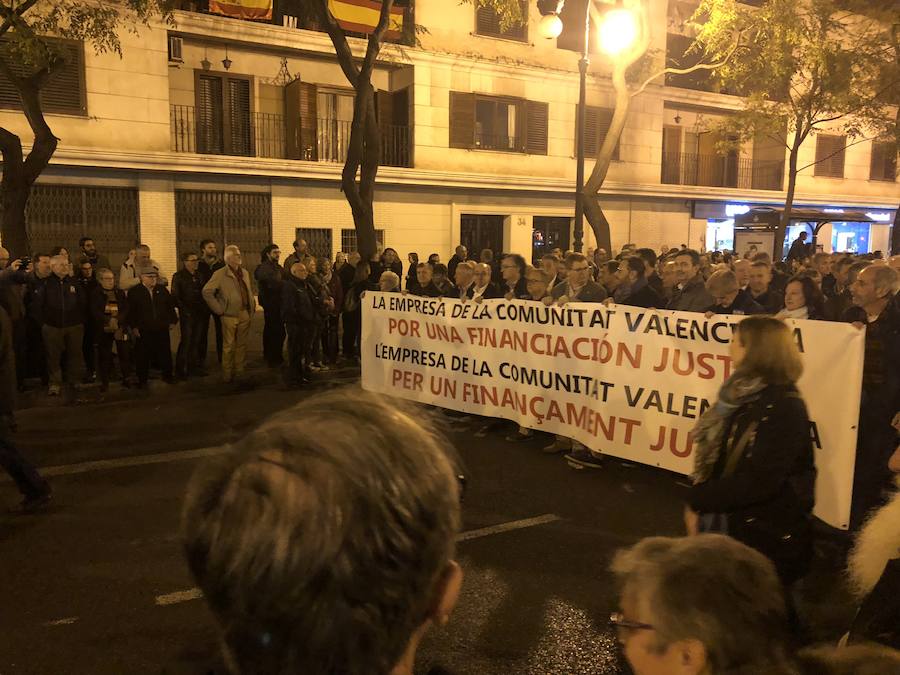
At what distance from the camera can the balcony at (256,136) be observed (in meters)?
20.2

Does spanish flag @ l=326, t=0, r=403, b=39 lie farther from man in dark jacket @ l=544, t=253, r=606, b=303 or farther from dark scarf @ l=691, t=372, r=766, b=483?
dark scarf @ l=691, t=372, r=766, b=483

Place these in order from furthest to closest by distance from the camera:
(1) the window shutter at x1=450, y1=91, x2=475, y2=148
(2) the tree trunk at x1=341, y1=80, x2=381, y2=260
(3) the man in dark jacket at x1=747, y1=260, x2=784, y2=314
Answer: (1) the window shutter at x1=450, y1=91, x2=475, y2=148 < (2) the tree trunk at x1=341, y1=80, x2=381, y2=260 < (3) the man in dark jacket at x1=747, y1=260, x2=784, y2=314

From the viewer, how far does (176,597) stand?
4219 millimetres

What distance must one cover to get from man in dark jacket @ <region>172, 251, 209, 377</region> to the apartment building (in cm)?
931

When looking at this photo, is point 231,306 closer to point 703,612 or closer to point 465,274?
point 465,274

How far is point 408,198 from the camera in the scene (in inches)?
900

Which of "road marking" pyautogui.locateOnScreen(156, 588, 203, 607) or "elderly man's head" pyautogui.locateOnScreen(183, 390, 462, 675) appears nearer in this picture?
"elderly man's head" pyautogui.locateOnScreen(183, 390, 462, 675)

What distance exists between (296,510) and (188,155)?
65.8 feet

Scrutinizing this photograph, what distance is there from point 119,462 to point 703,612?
647 centimetres

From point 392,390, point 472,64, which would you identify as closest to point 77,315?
point 392,390

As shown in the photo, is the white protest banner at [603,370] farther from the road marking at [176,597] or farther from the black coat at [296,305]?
the road marking at [176,597]

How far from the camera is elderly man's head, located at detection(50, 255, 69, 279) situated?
911cm

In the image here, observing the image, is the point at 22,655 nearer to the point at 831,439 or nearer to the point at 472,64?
the point at 831,439

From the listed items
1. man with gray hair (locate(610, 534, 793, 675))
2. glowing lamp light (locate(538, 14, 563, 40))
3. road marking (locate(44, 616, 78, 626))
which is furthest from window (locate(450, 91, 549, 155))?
man with gray hair (locate(610, 534, 793, 675))
